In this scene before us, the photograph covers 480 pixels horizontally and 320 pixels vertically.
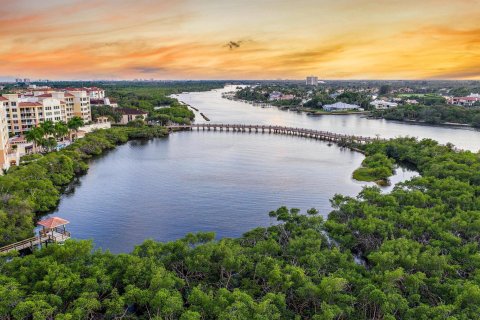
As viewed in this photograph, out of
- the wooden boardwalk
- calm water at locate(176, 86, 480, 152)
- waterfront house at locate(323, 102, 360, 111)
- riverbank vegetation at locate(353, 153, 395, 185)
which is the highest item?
waterfront house at locate(323, 102, 360, 111)

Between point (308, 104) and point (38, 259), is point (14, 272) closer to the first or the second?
point (38, 259)

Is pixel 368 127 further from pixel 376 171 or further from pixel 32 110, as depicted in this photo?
pixel 32 110

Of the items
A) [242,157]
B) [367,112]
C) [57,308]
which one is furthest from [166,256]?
[367,112]

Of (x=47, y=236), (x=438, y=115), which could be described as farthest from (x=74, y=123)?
(x=438, y=115)

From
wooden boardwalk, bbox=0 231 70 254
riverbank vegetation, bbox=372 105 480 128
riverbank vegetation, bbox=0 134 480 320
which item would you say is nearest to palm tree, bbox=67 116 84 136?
wooden boardwalk, bbox=0 231 70 254

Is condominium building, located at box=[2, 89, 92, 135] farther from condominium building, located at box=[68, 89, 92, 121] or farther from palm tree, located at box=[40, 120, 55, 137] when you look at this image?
palm tree, located at box=[40, 120, 55, 137]

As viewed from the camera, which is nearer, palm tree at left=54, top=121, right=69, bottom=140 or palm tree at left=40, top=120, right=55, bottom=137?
palm tree at left=40, top=120, right=55, bottom=137

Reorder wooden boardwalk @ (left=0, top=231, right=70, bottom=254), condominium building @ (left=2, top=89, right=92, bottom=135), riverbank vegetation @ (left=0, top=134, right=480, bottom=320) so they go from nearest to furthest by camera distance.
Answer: riverbank vegetation @ (left=0, top=134, right=480, bottom=320) < wooden boardwalk @ (left=0, top=231, right=70, bottom=254) < condominium building @ (left=2, top=89, right=92, bottom=135)
